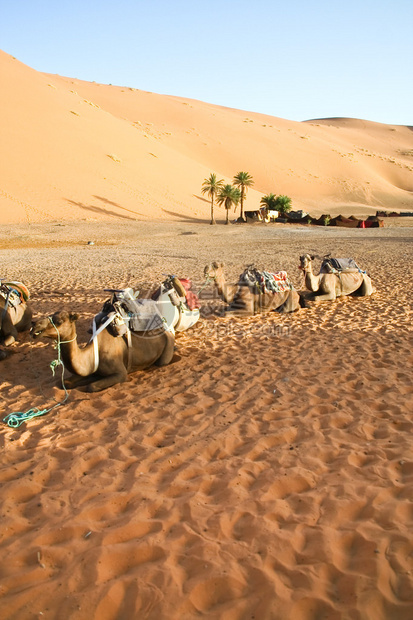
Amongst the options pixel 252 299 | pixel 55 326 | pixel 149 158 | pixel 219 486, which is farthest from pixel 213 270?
pixel 149 158

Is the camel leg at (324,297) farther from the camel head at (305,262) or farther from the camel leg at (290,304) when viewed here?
the camel leg at (290,304)

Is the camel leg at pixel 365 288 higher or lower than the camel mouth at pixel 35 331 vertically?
lower

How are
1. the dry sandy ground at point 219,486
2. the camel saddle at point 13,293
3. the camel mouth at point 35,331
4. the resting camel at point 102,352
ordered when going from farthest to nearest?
the camel saddle at point 13,293 < the resting camel at point 102,352 < the camel mouth at point 35,331 < the dry sandy ground at point 219,486

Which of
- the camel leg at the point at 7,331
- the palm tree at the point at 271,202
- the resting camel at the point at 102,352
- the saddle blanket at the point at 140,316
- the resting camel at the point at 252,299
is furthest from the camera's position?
the palm tree at the point at 271,202

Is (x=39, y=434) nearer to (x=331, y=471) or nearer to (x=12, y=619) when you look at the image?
(x=12, y=619)

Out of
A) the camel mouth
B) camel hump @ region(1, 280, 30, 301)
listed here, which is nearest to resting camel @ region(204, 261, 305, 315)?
camel hump @ region(1, 280, 30, 301)

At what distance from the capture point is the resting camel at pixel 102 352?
5.16 meters

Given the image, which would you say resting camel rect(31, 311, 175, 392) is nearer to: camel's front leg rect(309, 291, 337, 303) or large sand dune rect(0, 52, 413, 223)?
camel's front leg rect(309, 291, 337, 303)

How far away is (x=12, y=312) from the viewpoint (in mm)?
7699

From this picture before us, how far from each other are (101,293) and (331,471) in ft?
27.9

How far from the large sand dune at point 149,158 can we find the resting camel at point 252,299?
96.5 ft

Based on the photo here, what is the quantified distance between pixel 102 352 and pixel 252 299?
14.4 ft

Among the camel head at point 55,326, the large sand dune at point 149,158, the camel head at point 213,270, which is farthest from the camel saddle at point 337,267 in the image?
the large sand dune at point 149,158

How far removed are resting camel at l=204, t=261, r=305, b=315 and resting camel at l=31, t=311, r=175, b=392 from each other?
2901mm
